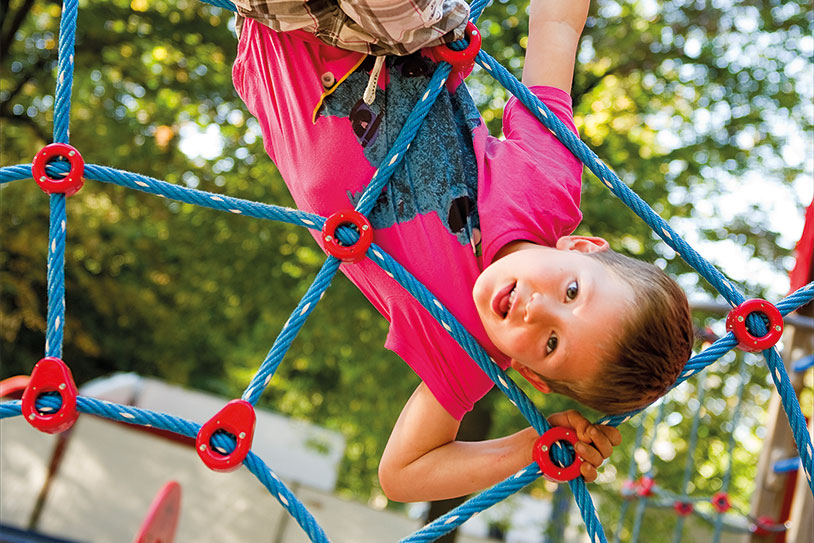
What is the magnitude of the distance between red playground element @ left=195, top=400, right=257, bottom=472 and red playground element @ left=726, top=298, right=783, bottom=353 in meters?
0.83

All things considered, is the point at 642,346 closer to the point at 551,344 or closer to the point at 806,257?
the point at 551,344

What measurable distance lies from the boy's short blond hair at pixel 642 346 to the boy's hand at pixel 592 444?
4cm

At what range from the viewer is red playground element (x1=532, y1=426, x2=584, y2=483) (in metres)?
1.35

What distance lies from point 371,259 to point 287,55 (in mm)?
422

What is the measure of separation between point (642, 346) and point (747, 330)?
26 centimetres

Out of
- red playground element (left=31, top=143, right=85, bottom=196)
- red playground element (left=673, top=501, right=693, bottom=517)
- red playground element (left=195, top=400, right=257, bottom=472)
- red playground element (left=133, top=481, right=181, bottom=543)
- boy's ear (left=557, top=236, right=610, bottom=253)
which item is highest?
boy's ear (left=557, top=236, right=610, bottom=253)

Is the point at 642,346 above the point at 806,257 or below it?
above

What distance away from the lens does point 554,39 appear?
160 cm

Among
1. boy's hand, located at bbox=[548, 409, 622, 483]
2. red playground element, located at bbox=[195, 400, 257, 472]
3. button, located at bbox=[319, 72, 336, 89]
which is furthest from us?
button, located at bbox=[319, 72, 336, 89]

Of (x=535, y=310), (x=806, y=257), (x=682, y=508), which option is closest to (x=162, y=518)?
(x=535, y=310)

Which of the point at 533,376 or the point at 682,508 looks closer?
the point at 533,376

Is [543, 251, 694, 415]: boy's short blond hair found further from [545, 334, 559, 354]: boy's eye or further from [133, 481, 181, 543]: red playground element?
[133, 481, 181, 543]: red playground element

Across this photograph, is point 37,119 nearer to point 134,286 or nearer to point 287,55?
point 134,286

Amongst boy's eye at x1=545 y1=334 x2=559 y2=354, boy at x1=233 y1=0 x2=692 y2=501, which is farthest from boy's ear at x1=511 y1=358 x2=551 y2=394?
boy's eye at x1=545 y1=334 x2=559 y2=354
